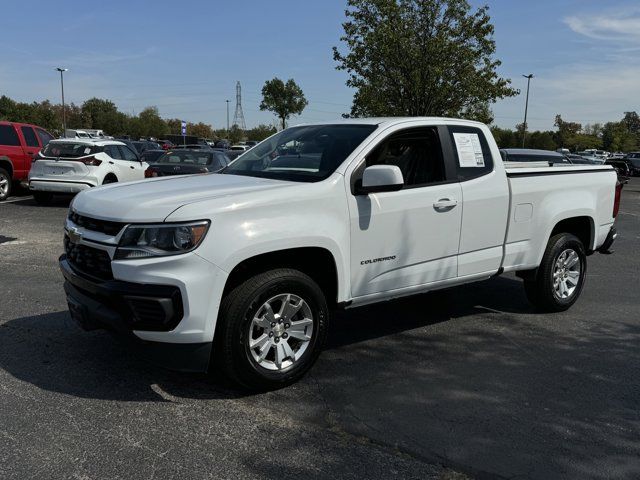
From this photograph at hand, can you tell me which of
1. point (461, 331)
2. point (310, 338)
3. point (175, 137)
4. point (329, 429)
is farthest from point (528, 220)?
point (175, 137)

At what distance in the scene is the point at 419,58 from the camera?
23.9m

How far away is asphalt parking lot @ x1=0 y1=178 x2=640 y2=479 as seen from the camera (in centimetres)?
302

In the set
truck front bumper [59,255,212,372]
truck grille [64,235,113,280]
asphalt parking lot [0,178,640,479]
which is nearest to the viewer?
asphalt parking lot [0,178,640,479]

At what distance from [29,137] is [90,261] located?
12367 millimetres

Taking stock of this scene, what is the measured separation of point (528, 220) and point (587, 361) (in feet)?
4.53

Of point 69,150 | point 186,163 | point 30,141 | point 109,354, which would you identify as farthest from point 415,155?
point 30,141

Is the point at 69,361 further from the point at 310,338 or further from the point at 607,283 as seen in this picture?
the point at 607,283

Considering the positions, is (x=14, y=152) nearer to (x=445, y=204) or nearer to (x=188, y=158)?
(x=188, y=158)

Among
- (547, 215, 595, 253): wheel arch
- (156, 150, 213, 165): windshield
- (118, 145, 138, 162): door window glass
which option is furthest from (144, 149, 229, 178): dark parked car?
(547, 215, 595, 253): wheel arch

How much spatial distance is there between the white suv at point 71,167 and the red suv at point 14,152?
1.13 metres

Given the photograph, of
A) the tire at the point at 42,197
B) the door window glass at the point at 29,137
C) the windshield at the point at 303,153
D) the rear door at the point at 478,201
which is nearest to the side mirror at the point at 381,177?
the windshield at the point at 303,153

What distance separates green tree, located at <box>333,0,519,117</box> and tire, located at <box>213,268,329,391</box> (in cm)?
2118

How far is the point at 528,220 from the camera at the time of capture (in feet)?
17.5

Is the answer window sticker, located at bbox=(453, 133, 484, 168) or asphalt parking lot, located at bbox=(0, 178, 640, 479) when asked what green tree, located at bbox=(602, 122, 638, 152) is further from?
window sticker, located at bbox=(453, 133, 484, 168)
